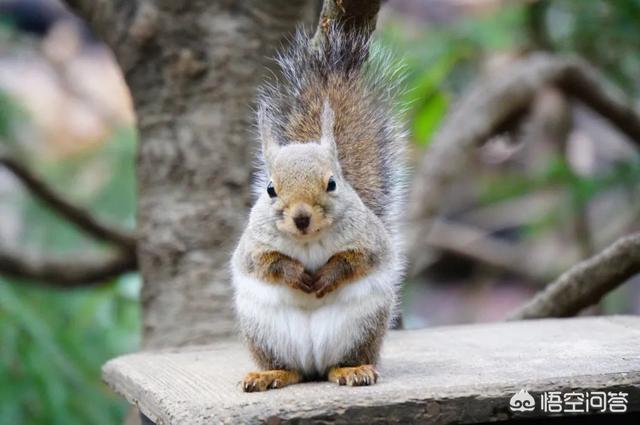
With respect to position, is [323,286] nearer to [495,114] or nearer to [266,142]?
[266,142]

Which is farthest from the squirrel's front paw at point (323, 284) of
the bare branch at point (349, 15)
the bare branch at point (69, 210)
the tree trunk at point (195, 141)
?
the bare branch at point (69, 210)

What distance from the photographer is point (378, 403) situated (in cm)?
131

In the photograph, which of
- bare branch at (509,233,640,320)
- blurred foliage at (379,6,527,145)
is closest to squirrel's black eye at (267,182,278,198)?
bare branch at (509,233,640,320)

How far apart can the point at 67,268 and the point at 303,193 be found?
1.70 meters

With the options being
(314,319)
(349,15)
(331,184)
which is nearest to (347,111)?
(349,15)

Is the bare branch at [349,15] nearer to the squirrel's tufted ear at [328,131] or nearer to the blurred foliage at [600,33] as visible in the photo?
the squirrel's tufted ear at [328,131]

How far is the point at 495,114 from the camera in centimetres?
299

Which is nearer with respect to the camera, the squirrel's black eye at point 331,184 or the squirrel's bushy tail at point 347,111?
the squirrel's black eye at point 331,184

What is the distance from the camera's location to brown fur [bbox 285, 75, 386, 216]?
5.70ft

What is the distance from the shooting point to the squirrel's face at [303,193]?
4.77 ft

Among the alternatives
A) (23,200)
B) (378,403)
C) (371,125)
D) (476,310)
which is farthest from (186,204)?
(476,310)

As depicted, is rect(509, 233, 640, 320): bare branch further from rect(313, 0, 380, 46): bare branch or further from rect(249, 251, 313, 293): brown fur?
rect(249, 251, 313, 293): brown fur

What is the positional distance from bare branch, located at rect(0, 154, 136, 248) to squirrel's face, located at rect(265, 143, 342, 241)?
147cm

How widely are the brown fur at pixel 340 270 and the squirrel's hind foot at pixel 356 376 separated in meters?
0.12
